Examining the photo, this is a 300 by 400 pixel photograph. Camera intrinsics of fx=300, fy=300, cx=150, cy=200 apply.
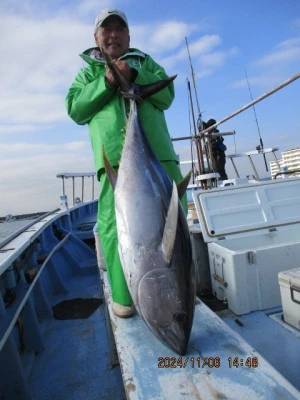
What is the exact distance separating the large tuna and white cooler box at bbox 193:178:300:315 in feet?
3.75

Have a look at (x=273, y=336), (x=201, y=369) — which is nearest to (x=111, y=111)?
(x=201, y=369)

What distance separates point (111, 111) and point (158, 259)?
3.32ft

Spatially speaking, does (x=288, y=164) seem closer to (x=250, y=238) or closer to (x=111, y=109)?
(x=250, y=238)

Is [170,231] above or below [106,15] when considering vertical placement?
below

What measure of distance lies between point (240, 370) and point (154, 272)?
1.74ft

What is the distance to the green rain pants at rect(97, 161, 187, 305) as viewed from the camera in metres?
1.79

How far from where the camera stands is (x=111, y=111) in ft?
6.08

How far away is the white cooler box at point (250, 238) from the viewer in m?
2.37

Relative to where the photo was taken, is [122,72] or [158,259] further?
[122,72]

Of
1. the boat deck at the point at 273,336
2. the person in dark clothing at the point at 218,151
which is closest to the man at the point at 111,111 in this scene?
the boat deck at the point at 273,336

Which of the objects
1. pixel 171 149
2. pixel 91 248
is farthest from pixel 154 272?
pixel 91 248

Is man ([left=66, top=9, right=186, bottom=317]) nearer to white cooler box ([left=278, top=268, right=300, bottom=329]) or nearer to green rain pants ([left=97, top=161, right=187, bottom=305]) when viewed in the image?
green rain pants ([left=97, top=161, right=187, bottom=305])

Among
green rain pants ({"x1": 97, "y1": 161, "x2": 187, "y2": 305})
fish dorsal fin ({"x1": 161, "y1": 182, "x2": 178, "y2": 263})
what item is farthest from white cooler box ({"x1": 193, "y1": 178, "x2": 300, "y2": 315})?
fish dorsal fin ({"x1": 161, "y1": 182, "x2": 178, "y2": 263})

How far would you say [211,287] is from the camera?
2.97 meters
